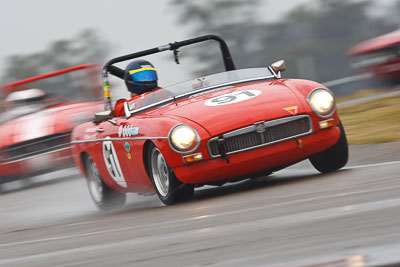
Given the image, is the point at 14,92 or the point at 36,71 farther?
the point at 36,71

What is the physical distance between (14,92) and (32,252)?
385 inches

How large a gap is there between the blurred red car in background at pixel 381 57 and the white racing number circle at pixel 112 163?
25.8 ft

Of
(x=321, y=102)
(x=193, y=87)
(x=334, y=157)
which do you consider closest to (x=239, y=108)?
(x=321, y=102)

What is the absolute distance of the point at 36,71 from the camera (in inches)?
1163

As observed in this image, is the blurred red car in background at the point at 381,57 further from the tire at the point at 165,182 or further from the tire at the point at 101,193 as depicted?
the tire at the point at 165,182

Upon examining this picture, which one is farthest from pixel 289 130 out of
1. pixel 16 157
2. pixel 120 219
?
pixel 16 157

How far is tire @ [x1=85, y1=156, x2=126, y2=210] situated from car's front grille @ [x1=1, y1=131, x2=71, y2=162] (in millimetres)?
4470

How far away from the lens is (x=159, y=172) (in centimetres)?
600

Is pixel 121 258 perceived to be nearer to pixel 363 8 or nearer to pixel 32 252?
pixel 32 252

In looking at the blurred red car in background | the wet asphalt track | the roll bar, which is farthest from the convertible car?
the blurred red car in background

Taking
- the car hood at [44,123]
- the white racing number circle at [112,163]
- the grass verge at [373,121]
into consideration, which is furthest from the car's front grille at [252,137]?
the car hood at [44,123]

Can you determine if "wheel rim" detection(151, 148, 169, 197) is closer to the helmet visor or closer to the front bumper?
the front bumper

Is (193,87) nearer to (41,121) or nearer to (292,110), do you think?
(292,110)

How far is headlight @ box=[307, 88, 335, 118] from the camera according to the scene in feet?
18.9
